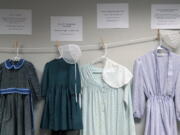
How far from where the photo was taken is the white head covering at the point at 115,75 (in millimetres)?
1719

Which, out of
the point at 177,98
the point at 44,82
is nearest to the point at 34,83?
the point at 44,82

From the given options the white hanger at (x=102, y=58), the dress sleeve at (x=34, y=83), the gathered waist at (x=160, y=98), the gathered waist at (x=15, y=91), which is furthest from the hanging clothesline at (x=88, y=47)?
the gathered waist at (x=160, y=98)

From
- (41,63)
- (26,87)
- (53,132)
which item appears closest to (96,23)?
(41,63)

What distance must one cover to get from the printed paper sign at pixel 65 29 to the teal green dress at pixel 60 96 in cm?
18

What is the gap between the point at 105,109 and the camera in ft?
5.62

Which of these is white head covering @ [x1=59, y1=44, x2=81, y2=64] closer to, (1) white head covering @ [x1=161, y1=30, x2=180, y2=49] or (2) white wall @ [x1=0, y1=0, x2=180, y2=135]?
(2) white wall @ [x1=0, y1=0, x2=180, y2=135]

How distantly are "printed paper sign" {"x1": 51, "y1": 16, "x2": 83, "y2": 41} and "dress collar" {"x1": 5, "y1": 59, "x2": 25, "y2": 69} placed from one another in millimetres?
277

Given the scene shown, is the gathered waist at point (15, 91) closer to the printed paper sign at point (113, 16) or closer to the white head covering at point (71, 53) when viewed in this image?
the white head covering at point (71, 53)

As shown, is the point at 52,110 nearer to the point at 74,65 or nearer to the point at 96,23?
the point at 74,65

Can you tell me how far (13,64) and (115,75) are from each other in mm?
694

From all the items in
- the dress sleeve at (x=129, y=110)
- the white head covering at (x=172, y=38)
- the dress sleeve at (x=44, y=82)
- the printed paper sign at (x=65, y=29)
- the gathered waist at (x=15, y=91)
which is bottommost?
the dress sleeve at (x=129, y=110)

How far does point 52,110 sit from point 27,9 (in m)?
0.73

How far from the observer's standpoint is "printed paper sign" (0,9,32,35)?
5.98 feet

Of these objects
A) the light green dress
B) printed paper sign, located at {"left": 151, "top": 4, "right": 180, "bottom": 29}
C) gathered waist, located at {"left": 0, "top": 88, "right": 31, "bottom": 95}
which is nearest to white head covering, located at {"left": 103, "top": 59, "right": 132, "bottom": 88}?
the light green dress
